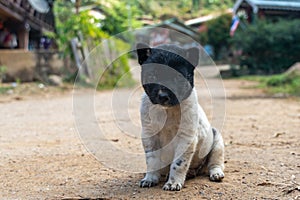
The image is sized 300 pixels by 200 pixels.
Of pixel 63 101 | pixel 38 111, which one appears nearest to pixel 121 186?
pixel 38 111

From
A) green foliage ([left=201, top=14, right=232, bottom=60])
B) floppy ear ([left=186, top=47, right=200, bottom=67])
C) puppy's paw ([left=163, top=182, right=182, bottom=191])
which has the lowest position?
green foliage ([left=201, top=14, right=232, bottom=60])

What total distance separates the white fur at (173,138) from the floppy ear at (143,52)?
0.34m

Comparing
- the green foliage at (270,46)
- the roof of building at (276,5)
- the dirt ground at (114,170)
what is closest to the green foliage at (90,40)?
the dirt ground at (114,170)

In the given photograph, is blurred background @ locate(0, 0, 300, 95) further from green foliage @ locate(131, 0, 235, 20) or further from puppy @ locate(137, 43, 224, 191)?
green foliage @ locate(131, 0, 235, 20)

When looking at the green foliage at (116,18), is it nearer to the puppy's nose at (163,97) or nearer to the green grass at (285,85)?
the green grass at (285,85)

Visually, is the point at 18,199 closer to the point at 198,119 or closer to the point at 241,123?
the point at 198,119

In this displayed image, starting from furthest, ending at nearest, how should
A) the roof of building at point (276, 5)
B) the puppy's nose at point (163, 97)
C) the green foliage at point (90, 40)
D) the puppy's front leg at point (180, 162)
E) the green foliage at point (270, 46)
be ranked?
the roof of building at point (276, 5)
the green foliage at point (270, 46)
the green foliage at point (90, 40)
the puppy's front leg at point (180, 162)
the puppy's nose at point (163, 97)

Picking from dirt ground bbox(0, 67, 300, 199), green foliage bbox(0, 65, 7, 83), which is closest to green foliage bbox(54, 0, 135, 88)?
green foliage bbox(0, 65, 7, 83)

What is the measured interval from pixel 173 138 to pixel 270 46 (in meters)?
21.6

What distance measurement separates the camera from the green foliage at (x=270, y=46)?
77.8 feet

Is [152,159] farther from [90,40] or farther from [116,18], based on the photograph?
[116,18]

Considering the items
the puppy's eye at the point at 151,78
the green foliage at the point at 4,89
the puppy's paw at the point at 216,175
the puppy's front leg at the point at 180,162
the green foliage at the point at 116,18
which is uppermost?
the puppy's eye at the point at 151,78

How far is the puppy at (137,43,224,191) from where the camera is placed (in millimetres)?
3455

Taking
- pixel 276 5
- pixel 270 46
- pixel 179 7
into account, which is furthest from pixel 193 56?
pixel 179 7
